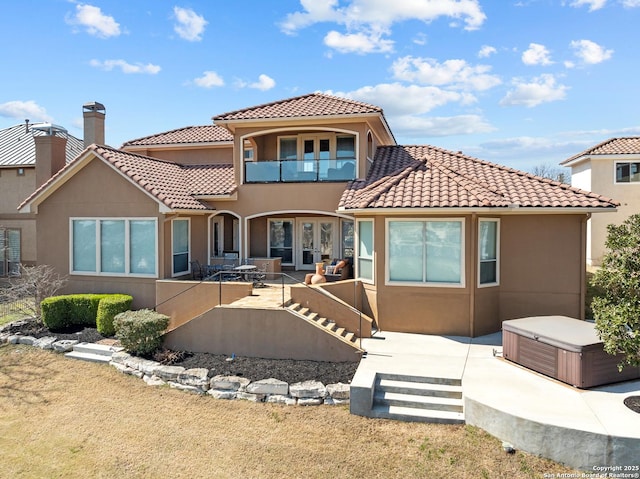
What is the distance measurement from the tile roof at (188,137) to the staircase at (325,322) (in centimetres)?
1122

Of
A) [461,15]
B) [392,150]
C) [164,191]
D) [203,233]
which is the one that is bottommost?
[203,233]

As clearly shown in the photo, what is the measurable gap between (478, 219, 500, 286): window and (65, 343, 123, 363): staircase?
11.5 meters

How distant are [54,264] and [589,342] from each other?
58.4 feet

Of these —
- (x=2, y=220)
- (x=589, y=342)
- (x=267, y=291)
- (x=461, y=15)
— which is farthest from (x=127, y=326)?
(x=2, y=220)

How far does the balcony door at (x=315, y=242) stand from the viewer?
64.3ft

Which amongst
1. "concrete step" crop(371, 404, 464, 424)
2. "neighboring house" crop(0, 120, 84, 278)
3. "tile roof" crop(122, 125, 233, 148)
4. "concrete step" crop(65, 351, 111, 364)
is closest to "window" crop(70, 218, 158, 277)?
"concrete step" crop(65, 351, 111, 364)

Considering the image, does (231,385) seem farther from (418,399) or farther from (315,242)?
(315,242)

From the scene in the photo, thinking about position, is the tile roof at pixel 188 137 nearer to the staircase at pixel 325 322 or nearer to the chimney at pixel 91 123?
the chimney at pixel 91 123

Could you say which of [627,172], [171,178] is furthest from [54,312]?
[627,172]

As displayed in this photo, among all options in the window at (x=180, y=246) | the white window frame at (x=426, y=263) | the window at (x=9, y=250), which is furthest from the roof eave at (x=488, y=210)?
the window at (x=9, y=250)

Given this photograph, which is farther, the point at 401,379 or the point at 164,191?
the point at 164,191

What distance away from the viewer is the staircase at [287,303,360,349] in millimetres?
12320

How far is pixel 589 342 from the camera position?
9.18 m

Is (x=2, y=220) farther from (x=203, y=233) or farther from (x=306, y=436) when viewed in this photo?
(x=306, y=436)
